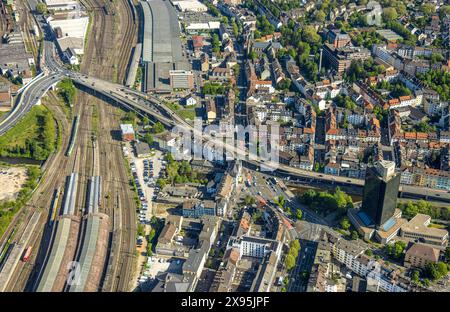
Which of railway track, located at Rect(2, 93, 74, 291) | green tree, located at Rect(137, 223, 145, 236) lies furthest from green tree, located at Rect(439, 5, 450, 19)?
green tree, located at Rect(137, 223, 145, 236)

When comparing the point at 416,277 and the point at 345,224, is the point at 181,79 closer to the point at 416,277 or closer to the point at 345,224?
the point at 345,224

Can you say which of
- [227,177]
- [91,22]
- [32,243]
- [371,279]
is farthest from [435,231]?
[91,22]

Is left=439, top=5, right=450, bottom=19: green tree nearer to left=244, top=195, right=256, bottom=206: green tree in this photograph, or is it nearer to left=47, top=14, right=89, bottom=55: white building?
left=47, top=14, right=89, bottom=55: white building

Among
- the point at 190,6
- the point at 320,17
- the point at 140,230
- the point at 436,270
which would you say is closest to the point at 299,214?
the point at 436,270

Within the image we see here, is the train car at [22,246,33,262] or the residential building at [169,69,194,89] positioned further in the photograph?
the residential building at [169,69,194,89]

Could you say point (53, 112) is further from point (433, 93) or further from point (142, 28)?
point (433, 93)

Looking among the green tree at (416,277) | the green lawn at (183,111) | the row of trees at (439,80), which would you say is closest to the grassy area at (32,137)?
the green lawn at (183,111)
